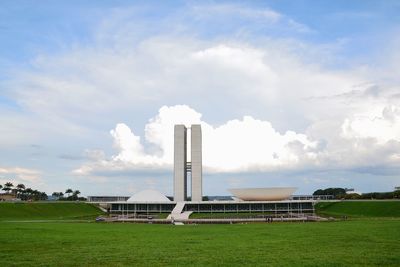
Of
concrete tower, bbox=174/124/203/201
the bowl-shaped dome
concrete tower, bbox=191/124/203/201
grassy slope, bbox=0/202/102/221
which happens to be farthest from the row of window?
grassy slope, bbox=0/202/102/221

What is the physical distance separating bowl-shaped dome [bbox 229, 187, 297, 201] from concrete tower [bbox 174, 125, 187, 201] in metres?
10.9

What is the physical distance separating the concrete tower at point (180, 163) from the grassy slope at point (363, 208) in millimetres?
25736

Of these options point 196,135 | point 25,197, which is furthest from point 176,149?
point 25,197

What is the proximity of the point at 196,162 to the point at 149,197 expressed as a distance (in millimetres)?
11479

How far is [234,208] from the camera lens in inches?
3182

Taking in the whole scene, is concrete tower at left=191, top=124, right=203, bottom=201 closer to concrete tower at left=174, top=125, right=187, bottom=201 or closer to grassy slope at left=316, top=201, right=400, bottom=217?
concrete tower at left=174, top=125, right=187, bottom=201

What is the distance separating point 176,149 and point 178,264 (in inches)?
2913

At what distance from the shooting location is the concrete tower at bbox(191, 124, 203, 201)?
86125 millimetres

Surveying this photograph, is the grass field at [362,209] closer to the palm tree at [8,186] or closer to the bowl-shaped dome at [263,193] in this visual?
the bowl-shaped dome at [263,193]

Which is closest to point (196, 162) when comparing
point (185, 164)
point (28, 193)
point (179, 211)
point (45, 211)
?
point (185, 164)

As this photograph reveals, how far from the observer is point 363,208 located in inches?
2549

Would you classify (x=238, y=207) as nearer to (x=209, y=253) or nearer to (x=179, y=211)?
(x=179, y=211)

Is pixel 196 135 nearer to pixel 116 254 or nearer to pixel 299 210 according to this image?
pixel 299 210

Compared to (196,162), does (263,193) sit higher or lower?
lower
